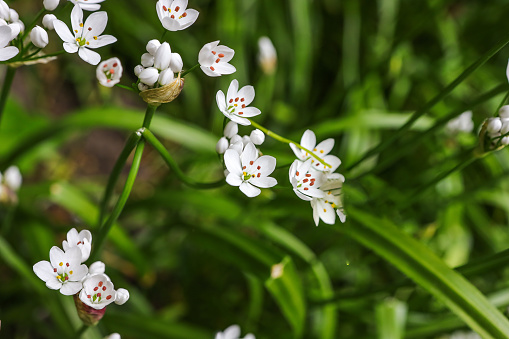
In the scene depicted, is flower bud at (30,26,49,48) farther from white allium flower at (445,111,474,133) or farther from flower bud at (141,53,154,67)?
white allium flower at (445,111,474,133)

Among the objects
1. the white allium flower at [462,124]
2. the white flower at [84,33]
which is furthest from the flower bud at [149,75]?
the white allium flower at [462,124]

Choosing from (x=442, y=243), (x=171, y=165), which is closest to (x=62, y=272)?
(x=171, y=165)

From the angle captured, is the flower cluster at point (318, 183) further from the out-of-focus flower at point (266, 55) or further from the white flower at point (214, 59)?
the out-of-focus flower at point (266, 55)

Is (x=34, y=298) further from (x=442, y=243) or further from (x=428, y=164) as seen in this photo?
(x=428, y=164)

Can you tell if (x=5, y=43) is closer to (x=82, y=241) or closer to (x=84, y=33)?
(x=84, y=33)

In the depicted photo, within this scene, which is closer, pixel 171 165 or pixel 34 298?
pixel 171 165

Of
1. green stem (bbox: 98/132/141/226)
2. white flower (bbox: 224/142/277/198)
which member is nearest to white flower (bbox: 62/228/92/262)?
green stem (bbox: 98/132/141/226)
